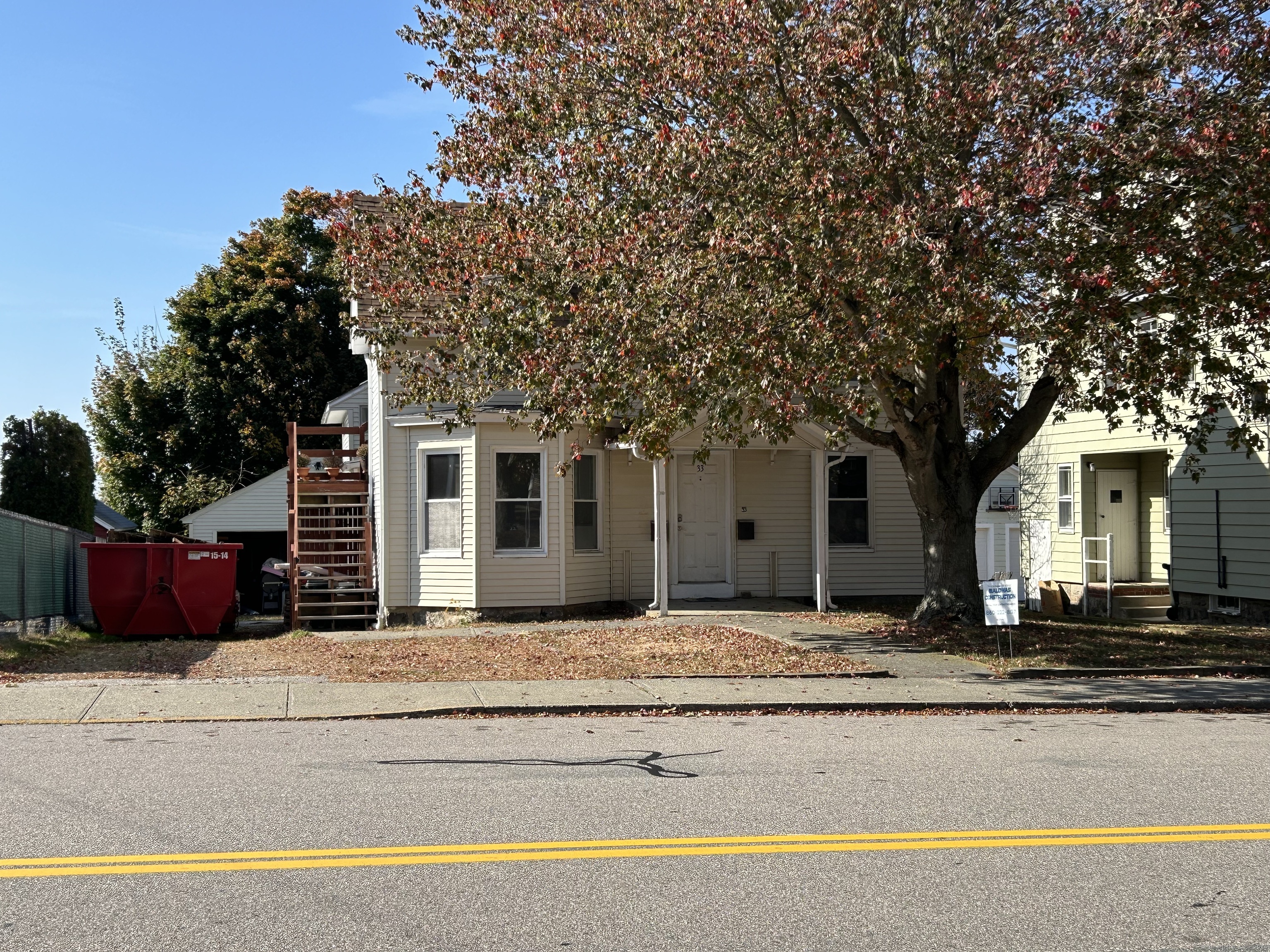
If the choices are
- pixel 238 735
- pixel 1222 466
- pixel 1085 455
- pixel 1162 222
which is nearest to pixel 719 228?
pixel 1162 222

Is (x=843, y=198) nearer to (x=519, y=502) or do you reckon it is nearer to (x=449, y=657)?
(x=449, y=657)

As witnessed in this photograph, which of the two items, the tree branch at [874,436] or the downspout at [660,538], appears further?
the downspout at [660,538]

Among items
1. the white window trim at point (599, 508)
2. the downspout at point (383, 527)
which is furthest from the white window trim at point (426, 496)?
the white window trim at point (599, 508)

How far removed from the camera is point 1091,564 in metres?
23.4

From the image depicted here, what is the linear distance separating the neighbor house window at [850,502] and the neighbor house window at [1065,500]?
4.98m

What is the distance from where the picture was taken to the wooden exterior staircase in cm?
2033

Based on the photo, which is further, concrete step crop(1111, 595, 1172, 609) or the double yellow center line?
concrete step crop(1111, 595, 1172, 609)

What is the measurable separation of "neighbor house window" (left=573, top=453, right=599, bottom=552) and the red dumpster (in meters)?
5.62

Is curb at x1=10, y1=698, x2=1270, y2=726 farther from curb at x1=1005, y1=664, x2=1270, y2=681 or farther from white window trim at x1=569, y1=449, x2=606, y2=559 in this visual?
white window trim at x1=569, y1=449, x2=606, y2=559

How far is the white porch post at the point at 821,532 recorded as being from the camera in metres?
19.2

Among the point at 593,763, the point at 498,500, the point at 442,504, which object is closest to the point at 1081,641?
the point at 498,500

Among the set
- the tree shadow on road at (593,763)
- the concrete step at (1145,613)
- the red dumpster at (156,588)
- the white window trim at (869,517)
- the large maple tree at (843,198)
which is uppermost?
the large maple tree at (843,198)

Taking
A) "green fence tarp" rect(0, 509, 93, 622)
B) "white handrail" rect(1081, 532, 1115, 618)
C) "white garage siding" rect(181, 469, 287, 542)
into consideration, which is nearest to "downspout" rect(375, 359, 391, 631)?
"green fence tarp" rect(0, 509, 93, 622)

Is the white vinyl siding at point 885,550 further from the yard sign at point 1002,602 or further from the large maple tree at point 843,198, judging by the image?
the yard sign at point 1002,602
